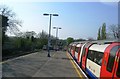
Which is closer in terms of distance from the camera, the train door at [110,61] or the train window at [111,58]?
the train door at [110,61]

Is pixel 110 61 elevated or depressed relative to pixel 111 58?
depressed

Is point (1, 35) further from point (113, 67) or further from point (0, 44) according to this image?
point (113, 67)

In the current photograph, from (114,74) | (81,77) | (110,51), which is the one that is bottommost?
(81,77)

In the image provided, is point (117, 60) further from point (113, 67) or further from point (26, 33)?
point (26, 33)

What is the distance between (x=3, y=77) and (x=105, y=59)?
22.3 feet

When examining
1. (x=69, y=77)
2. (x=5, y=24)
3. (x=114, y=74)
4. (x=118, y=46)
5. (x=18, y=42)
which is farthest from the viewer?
(x=18, y=42)

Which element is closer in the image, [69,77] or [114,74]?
[114,74]

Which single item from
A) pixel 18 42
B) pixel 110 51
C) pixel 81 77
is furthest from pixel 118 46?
pixel 18 42

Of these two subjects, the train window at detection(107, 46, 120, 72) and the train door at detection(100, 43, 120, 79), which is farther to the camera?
the train window at detection(107, 46, 120, 72)

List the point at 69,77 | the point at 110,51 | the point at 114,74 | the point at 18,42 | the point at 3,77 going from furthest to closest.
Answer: the point at 18,42 → the point at 69,77 → the point at 3,77 → the point at 110,51 → the point at 114,74

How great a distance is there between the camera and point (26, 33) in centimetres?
11306

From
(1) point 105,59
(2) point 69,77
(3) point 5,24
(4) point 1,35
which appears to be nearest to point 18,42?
(3) point 5,24

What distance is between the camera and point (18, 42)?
62469 millimetres

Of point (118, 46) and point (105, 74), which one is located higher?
point (118, 46)
